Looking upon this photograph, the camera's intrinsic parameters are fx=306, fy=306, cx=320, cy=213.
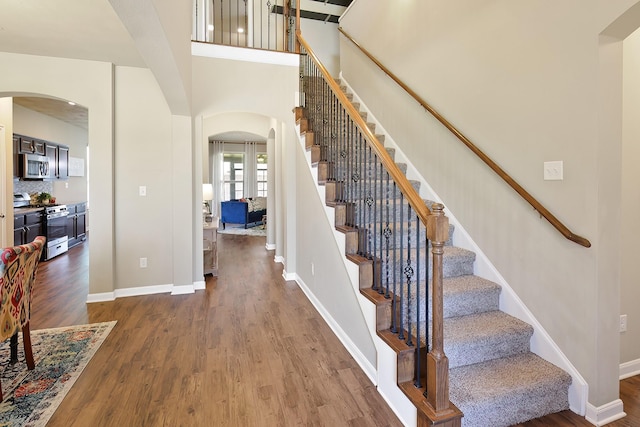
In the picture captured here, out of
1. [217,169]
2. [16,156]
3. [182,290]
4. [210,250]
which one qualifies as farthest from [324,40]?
[217,169]

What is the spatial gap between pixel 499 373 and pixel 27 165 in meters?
7.46

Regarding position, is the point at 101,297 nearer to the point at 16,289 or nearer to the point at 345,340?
the point at 16,289

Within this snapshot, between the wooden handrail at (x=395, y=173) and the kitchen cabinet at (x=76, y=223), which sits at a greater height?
the wooden handrail at (x=395, y=173)

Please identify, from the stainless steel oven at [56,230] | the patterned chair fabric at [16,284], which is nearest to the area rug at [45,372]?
the patterned chair fabric at [16,284]

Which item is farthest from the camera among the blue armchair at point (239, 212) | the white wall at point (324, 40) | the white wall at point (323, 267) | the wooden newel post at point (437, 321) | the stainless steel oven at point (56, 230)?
the blue armchair at point (239, 212)

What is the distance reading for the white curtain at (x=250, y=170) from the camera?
11.3 meters

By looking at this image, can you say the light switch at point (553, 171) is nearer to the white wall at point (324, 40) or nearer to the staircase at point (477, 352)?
the staircase at point (477, 352)

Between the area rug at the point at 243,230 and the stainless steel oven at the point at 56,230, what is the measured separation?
360cm

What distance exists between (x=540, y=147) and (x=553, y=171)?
189 mm

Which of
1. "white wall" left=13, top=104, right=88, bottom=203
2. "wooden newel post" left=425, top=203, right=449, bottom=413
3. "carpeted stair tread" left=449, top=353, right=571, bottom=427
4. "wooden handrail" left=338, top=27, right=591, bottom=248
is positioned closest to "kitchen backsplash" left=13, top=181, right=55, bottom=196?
"white wall" left=13, top=104, right=88, bottom=203

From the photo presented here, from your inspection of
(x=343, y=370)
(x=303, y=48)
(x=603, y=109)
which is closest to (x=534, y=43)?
(x=603, y=109)

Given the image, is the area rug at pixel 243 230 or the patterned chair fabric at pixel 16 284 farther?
the area rug at pixel 243 230

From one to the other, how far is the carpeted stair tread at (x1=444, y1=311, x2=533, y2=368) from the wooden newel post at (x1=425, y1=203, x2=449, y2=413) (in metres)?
0.36

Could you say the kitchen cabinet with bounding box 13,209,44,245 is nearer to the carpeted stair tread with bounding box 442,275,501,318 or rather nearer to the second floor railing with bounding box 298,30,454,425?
the second floor railing with bounding box 298,30,454,425
